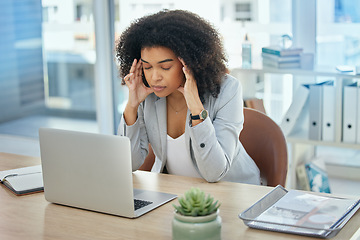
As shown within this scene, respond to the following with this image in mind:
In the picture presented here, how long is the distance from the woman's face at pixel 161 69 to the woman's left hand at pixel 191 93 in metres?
0.04

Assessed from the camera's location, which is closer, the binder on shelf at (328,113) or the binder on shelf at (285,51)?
the binder on shelf at (328,113)

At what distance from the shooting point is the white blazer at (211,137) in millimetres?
1979

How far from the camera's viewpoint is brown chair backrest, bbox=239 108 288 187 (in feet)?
7.14

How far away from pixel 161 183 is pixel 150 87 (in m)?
0.45

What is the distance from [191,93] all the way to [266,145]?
0.41 metres

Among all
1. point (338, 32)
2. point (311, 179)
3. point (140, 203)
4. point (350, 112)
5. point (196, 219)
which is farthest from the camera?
point (338, 32)

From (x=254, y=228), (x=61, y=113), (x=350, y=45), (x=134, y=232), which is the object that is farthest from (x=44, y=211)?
(x=61, y=113)

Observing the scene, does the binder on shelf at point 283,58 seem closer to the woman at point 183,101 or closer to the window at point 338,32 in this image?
the window at point 338,32

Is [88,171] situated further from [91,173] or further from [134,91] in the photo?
[134,91]

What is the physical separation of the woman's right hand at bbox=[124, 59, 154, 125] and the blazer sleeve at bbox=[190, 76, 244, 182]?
272 millimetres

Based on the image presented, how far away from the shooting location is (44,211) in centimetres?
171

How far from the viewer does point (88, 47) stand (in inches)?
186

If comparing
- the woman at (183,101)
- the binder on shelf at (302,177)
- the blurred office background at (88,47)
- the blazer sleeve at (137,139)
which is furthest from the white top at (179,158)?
the blurred office background at (88,47)

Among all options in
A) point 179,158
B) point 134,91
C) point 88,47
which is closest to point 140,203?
point 179,158
